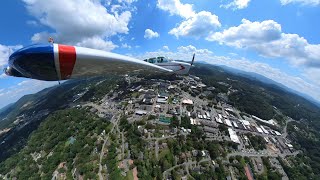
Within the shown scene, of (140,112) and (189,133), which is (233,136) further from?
(140,112)

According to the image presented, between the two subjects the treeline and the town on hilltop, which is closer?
the treeline

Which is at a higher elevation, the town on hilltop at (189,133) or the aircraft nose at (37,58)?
the aircraft nose at (37,58)

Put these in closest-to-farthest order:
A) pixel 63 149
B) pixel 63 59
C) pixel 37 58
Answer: pixel 63 59 < pixel 37 58 < pixel 63 149

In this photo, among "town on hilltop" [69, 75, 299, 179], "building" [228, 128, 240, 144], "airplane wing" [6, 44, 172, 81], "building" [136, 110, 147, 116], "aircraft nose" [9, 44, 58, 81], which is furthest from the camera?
"building" [136, 110, 147, 116]

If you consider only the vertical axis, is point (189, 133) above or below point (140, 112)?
below

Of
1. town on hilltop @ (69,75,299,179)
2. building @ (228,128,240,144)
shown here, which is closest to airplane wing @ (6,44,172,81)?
town on hilltop @ (69,75,299,179)

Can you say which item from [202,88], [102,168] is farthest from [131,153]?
[202,88]

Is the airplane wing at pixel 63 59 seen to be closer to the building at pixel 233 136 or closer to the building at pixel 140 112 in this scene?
the building at pixel 140 112

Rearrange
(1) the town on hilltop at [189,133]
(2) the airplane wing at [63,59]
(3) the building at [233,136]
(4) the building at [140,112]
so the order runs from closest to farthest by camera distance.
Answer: (2) the airplane wing at [63,59]
(1) the town on hilltop at [189,133]
(3) the building at [233,136]
(4) the building at [140,112]

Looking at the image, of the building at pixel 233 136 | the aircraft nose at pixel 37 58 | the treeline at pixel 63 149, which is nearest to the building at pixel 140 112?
the treeline at pixel 63 149

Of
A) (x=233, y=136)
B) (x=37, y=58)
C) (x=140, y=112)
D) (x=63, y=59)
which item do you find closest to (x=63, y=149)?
(x=140, y=112)

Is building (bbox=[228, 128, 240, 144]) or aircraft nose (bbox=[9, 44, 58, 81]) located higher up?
aircraft nose (bbox=[9, 44, 58, 81])

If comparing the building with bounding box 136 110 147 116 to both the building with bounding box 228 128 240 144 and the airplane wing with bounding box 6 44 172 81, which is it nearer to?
the building with bounding box 228 128 240 144
